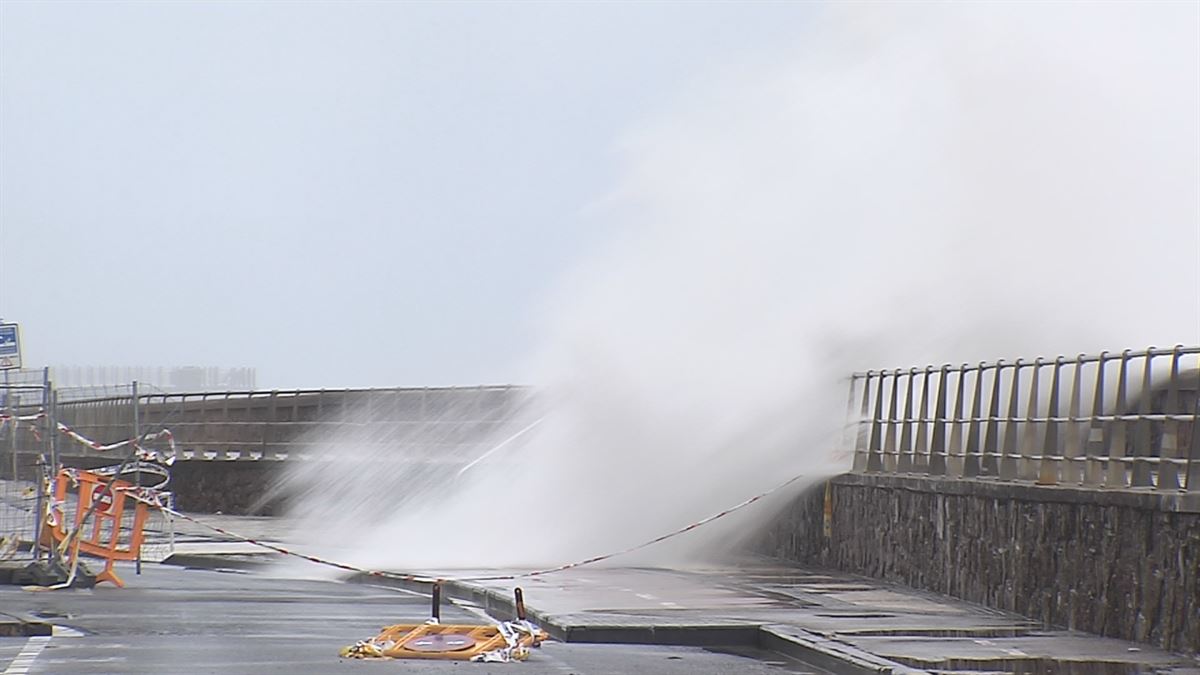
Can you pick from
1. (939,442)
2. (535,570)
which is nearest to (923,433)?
(939,442)

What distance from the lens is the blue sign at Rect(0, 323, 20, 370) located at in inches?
1368

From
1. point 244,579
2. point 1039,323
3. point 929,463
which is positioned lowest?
point 244,579

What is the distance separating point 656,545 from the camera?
24.5m

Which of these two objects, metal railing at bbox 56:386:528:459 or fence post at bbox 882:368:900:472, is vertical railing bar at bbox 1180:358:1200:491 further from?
metal railing at bbox 56:386:528:459

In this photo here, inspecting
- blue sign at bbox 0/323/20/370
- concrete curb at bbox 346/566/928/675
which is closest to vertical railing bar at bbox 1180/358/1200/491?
concrete curb at bbox 346/566/928/675

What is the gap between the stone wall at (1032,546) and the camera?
559 inches

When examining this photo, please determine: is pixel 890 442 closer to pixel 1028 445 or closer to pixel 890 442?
pixel 890 442

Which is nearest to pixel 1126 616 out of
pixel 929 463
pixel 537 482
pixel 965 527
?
pixel 965 527

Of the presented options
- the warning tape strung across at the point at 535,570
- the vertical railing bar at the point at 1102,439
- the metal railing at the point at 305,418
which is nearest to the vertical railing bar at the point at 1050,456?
the vertical railing bar at the point at 1102,439

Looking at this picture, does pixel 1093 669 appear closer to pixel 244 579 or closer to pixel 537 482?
pixel 244 579

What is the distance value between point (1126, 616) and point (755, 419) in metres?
11.1

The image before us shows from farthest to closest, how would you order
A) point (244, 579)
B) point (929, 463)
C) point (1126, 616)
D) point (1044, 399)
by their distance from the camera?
point (1044, 399), point (244, 579), point (929, 463), point (1126, 616)

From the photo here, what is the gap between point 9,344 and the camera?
114ft

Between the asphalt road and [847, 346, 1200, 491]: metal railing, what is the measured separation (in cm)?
319
